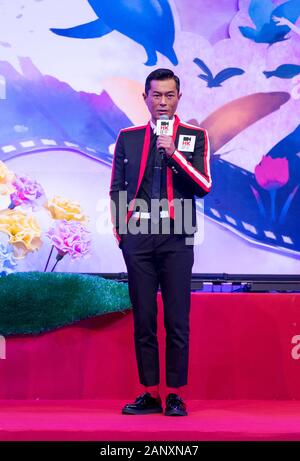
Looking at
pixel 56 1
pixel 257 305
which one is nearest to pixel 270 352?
pixel 257 305

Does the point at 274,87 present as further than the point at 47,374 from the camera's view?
Yes

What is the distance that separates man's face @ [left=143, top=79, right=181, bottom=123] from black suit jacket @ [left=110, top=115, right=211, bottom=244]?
0.10 meters

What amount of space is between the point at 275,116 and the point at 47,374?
1.85 m

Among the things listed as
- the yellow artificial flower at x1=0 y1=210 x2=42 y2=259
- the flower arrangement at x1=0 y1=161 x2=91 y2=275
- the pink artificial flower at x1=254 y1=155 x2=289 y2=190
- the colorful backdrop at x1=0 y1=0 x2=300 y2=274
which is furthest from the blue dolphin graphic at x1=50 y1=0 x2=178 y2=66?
the yellow artificial flower at x1=0 y1=210 x2=42 y2=259

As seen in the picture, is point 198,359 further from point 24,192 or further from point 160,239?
point 24,192

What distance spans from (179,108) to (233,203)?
23.2 inches

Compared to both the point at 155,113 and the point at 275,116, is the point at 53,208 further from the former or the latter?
the point at 275,116

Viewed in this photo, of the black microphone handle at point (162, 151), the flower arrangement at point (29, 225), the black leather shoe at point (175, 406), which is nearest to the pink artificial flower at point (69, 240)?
the flower arrangement at point (29, 225)

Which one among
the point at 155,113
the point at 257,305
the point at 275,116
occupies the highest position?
the point at 275,116

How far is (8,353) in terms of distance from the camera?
3441mm

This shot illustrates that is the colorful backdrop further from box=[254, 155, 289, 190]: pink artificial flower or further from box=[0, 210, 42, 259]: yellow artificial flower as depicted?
box=[0, 210, 42, 259]: yellow artificial flower

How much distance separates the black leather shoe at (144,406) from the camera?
119 inches

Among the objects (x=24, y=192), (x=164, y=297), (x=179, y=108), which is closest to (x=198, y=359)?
(x=164, y=297)

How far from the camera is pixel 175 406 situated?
9.83 ft
